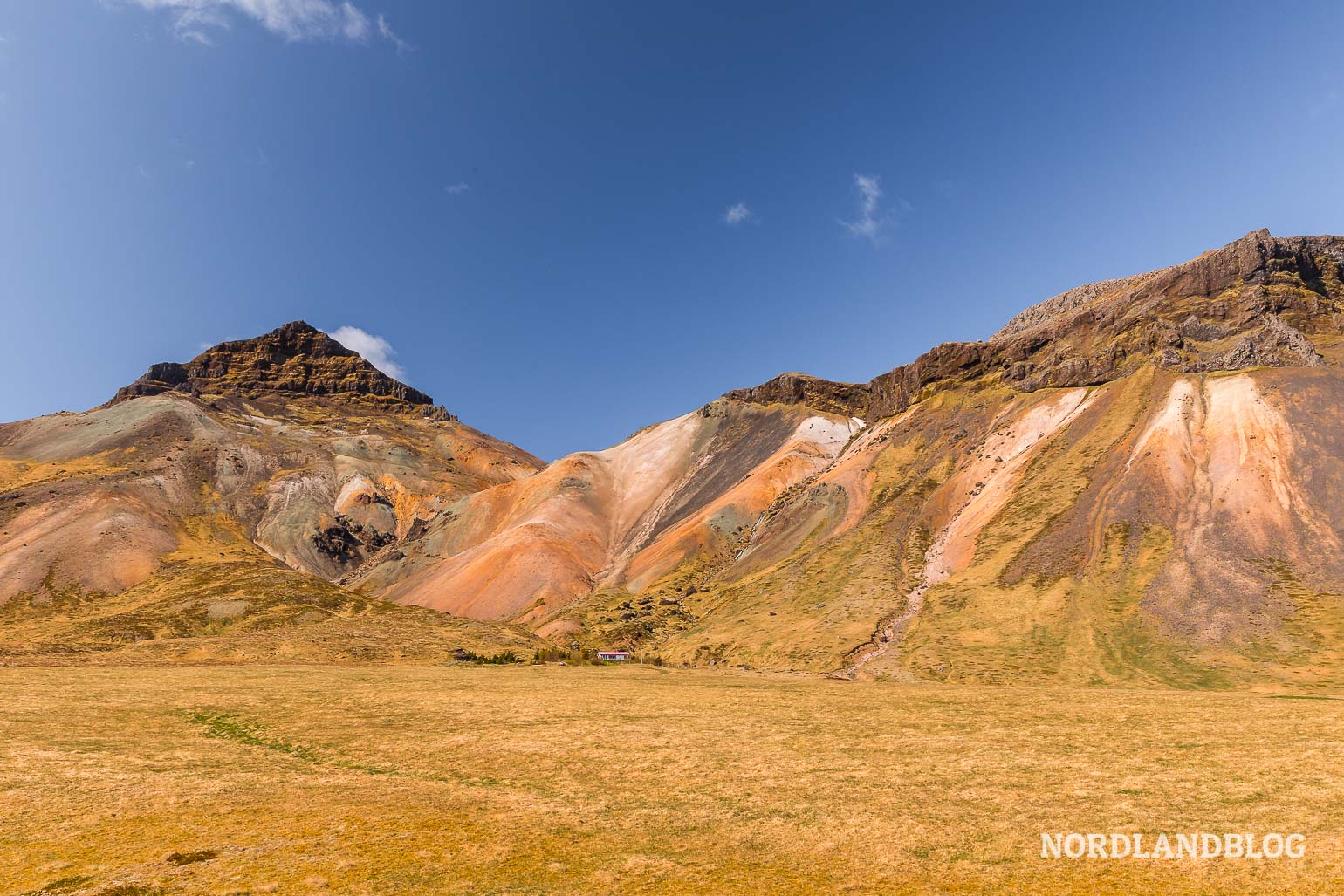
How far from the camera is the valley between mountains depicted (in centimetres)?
5322

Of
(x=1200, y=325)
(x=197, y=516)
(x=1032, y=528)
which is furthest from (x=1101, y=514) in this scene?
(x=197, y=516)

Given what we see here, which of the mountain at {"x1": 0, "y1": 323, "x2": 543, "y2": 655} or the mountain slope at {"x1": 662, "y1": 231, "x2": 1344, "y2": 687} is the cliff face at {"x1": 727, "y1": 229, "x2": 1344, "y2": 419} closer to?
the mountain slope at {"x1": 662, "y1": 231, "x2": 1344, "y2": 687}

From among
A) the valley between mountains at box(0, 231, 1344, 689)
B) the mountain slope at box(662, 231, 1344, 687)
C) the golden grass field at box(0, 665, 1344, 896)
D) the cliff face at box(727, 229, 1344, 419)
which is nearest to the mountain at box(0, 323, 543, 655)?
the valley between mountains at box(0, 231, 1344, 689)

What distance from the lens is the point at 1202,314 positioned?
8550 cm

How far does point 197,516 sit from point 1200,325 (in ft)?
555

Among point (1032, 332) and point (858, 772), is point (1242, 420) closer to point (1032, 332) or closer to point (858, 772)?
point (1032, 332)

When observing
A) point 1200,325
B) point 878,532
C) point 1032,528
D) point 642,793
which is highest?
point 1200,325

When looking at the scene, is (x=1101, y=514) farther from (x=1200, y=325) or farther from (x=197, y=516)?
(x=197, y=516)

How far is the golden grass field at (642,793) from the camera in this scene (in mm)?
12750

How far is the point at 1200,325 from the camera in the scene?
84.0m

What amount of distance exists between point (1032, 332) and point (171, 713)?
114m

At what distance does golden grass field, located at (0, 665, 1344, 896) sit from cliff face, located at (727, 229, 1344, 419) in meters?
61.6

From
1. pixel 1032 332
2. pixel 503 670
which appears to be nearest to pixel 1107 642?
pixel 503 670

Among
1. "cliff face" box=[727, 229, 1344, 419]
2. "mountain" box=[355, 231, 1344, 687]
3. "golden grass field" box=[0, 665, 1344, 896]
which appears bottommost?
"golden grass field" box=[0, 665, 1344, 896]
